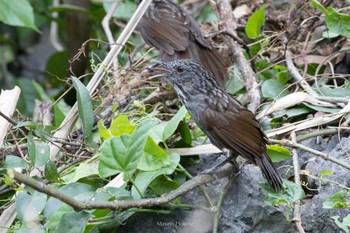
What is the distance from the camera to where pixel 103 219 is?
3293 mm

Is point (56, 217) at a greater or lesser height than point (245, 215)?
greater

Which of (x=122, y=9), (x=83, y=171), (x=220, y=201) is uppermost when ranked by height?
(x=83, y=171)

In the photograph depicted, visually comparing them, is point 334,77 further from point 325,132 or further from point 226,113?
point 226,113

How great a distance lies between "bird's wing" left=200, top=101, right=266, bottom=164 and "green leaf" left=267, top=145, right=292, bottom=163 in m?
0.09

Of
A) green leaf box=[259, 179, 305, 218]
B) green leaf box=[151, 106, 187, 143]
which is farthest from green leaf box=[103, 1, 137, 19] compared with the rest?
green leaf box=[259, 179, 305, 218]

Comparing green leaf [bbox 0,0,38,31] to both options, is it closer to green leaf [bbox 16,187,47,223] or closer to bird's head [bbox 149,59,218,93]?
bird's head [bbox 149,59,218,93]

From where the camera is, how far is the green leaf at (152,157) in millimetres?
3393

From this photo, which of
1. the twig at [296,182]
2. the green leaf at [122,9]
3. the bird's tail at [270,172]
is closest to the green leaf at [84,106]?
the bird's tail at [270,172]

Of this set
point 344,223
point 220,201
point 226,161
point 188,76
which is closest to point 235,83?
point 188,76

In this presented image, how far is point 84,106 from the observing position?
11.9 feet

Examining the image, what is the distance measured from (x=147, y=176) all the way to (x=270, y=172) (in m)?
0.54

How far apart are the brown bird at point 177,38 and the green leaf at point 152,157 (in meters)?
1.33

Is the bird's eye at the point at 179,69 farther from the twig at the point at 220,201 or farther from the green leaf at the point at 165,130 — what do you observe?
Result: the twig at the point at 220,201

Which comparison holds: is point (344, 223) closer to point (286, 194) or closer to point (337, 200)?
point (337, 200)
